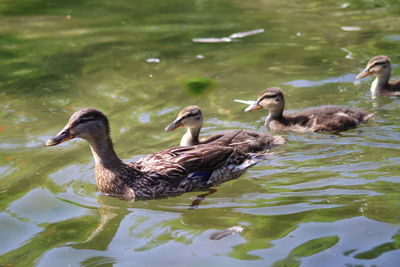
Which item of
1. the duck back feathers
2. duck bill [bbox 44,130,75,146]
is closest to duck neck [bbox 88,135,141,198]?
duck bill [bbox 44,130,75,146]

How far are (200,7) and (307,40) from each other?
2.81 meters

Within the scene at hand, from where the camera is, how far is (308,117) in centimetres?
822

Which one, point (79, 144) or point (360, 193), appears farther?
point (79, 144)

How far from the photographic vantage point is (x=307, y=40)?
36.7 feet

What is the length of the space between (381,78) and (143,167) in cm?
376

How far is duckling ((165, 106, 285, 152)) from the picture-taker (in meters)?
7.72

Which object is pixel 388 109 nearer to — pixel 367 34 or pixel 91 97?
pixel 367 34

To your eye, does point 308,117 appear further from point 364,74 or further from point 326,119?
point 364,74

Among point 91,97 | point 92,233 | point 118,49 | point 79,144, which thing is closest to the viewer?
point 92,233

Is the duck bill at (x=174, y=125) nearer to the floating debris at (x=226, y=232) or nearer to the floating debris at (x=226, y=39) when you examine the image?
the floating debris at (x=226, y=232)

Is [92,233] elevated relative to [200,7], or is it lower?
lower

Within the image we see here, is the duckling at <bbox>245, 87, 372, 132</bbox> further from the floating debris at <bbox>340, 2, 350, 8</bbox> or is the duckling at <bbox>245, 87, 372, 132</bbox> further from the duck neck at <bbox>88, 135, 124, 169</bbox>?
the floating debris at <bbox>340, 2, 350, 8</bbox>

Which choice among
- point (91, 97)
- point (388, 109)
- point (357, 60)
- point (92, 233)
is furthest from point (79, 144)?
point (357, 60)

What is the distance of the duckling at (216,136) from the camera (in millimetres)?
7719
